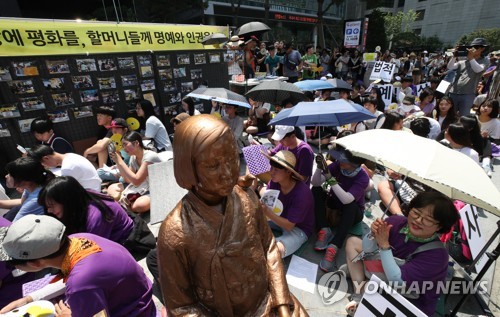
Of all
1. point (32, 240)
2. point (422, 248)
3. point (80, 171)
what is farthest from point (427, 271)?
point (80, 171)

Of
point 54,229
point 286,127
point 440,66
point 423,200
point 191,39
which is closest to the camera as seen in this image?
point 54,229

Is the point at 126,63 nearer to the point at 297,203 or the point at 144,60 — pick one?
the point at 144,60

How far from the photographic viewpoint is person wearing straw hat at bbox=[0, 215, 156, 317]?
172 centimetres

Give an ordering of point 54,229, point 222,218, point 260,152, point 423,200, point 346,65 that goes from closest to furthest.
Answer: point 222,218
point 54,229
point 423,200
point 260,152
point 346,65

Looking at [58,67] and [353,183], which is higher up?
[58,67]

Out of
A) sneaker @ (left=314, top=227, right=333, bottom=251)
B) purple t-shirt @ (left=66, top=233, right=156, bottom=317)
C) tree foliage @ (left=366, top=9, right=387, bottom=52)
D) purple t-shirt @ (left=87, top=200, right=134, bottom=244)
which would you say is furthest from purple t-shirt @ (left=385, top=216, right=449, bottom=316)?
tree foliage @ (left=366, top=9, right=387, bottom=52)

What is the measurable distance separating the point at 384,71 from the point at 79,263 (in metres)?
9.19

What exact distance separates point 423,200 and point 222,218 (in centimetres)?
190

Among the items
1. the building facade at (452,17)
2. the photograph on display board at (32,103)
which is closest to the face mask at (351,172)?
the photograph on display board at (32,103)

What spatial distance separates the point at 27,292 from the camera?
7.75ft

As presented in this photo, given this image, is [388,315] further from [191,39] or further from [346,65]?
[346,65]

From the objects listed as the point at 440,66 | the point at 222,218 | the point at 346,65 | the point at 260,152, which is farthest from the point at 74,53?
the point at 440,66

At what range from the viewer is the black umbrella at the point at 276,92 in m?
6.11
